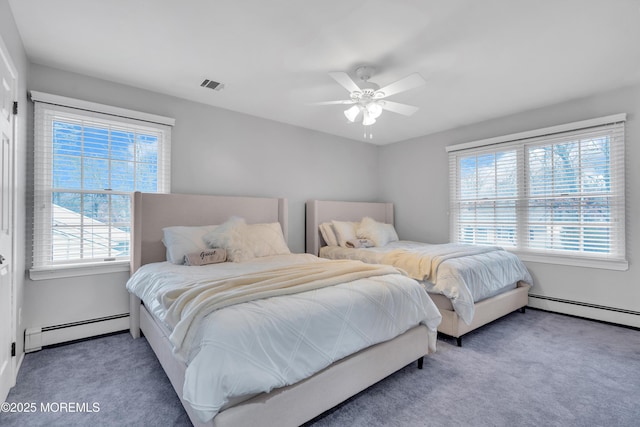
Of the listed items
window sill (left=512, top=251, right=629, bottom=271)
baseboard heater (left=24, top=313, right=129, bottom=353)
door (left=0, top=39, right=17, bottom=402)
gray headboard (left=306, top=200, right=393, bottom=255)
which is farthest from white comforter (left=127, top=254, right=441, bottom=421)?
window sill (left=512, top=251, right=629, bottom=271)

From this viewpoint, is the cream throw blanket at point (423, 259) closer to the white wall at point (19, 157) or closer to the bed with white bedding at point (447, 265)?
the bed with white bedding at point (447, 265)

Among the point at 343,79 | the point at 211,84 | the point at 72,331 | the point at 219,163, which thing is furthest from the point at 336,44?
the point at 72,331

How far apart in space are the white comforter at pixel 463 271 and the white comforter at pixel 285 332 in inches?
21.7

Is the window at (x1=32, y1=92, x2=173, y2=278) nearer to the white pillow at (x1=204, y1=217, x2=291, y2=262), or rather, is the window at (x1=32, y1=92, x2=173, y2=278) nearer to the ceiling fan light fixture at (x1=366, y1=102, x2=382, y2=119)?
the white pillow at (x1=204, y1=217, x2=291, y2=262)

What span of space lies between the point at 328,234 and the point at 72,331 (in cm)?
301

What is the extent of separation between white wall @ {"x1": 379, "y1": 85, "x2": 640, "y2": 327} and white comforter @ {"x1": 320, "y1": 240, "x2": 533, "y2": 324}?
1.51 ft

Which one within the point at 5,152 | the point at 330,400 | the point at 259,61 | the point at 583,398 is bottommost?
the point at 583,398

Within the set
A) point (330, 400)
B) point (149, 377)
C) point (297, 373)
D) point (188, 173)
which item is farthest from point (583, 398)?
point (188, 173)

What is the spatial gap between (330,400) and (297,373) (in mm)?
346

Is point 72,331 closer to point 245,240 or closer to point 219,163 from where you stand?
point 245,240

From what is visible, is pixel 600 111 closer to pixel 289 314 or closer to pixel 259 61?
pixel 259 61

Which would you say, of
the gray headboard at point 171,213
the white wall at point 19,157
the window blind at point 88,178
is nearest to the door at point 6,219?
the white wall at point 19,157

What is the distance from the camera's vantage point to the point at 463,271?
9.13 feet

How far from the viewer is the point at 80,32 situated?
2207 millimetres
